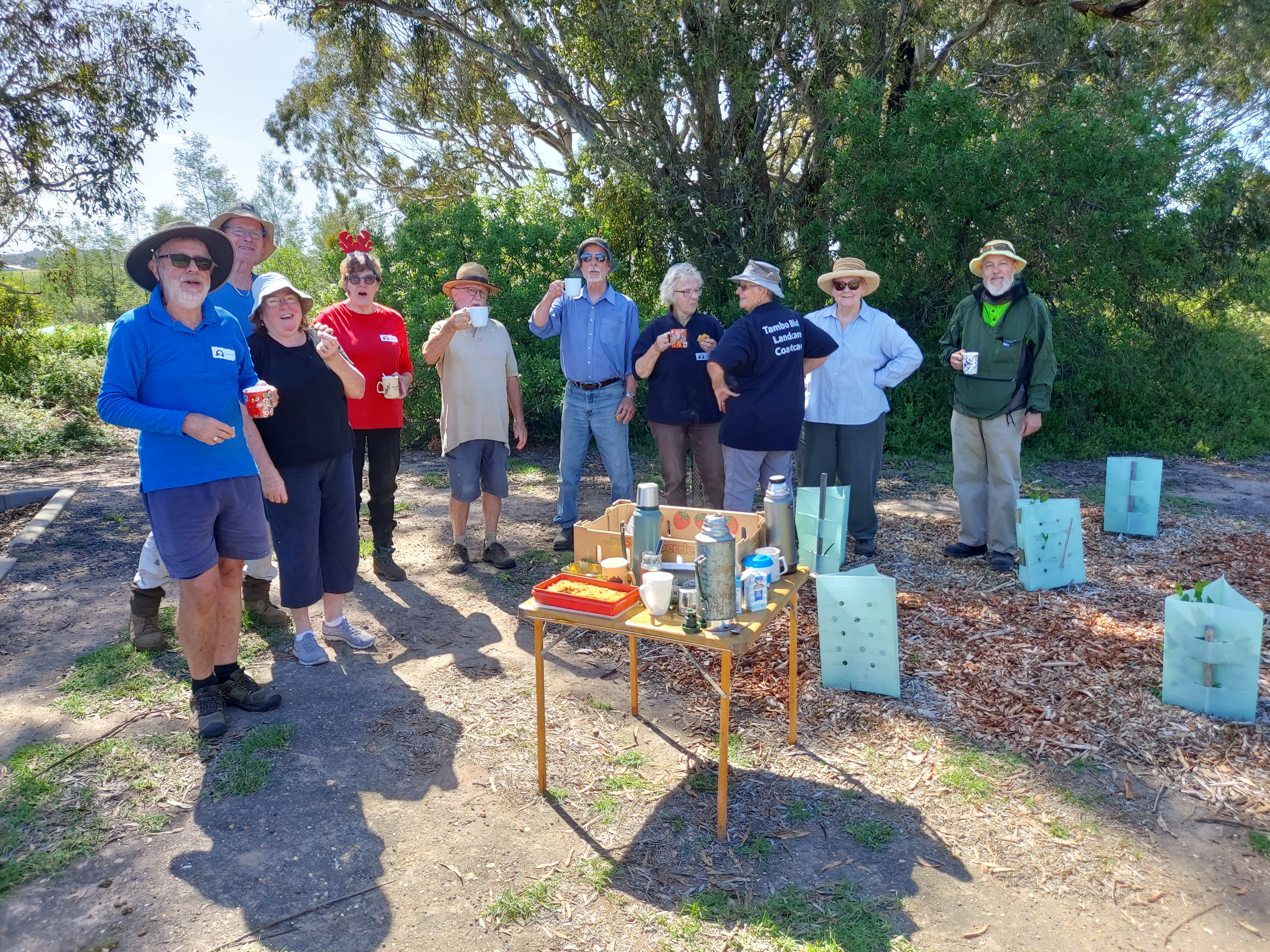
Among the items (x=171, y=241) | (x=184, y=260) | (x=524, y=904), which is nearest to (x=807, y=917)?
(x=524, y=904)

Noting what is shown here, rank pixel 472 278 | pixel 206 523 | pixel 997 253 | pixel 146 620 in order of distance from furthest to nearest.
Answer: pixel 472 278 → pixel 997 253 → pixel 146 620 → pixel 206 523

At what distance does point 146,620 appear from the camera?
4754 millimetres

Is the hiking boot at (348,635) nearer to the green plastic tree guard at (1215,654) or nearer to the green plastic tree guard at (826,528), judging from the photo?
the green plastic tree guard at (826,528)

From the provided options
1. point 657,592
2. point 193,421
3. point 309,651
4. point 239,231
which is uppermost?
point 239,231

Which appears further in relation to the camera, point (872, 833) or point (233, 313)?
point (233, 313)

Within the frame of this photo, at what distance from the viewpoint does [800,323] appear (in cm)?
527

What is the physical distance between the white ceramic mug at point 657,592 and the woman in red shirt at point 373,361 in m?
2.38

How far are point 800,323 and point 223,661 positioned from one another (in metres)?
3.56

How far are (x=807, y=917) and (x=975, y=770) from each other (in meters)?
1.19

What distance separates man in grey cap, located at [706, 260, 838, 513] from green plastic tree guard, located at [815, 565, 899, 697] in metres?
1.02

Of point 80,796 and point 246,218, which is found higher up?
point 246,218

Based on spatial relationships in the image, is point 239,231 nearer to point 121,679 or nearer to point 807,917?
point 121,679

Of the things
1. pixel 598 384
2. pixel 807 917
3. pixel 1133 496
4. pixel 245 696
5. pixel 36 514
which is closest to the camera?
pixel 807 917

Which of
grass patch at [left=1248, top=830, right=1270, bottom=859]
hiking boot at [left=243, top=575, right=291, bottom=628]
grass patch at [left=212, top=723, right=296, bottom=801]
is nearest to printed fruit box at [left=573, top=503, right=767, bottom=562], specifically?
grass patch at [left=212, top=723, right=296, bottom=801]
